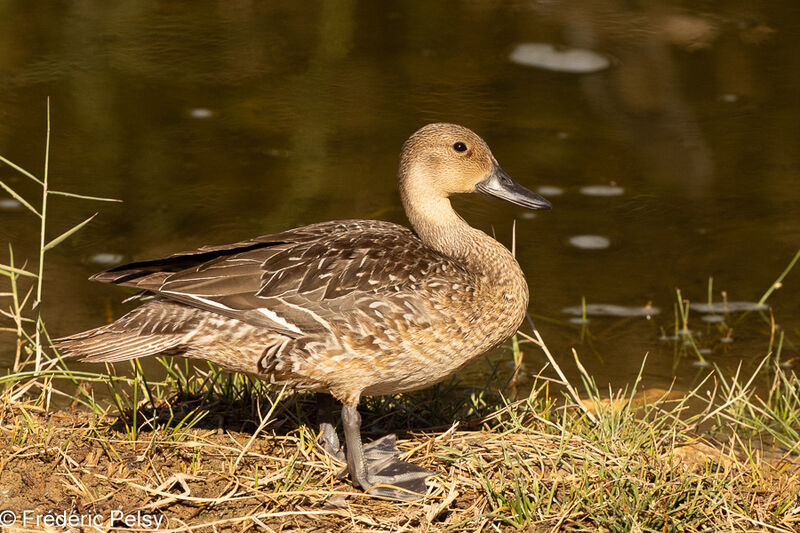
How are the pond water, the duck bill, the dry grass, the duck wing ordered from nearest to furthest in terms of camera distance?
the dry grass, the duck wing, the duck bill, the pond water

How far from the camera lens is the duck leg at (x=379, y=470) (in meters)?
3.91

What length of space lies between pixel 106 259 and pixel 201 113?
2.01m

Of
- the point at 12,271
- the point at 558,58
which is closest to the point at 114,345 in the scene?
the point at 12,271

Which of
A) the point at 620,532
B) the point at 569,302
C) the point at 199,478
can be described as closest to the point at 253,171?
the point at 569,302

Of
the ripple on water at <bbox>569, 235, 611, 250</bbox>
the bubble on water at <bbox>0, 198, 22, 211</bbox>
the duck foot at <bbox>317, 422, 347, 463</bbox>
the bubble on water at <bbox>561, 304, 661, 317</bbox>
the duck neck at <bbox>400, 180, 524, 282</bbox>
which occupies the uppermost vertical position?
the duck neck at <bbox>400, 180, 524, 282</bbox>

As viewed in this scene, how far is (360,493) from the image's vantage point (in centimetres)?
392

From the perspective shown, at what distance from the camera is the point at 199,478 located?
12.7ft

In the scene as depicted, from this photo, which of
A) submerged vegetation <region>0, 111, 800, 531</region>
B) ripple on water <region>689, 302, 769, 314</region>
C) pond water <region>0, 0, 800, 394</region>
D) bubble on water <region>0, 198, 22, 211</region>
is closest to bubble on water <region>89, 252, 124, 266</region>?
pond water <region>0, 0, 800, 394</region>

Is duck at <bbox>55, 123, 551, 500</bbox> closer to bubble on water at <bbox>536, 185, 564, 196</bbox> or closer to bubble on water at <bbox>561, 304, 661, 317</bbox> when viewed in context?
bubble on water at <bbox>561, 304, 661, 317</bbox>

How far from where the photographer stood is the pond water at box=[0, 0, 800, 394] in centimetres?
641

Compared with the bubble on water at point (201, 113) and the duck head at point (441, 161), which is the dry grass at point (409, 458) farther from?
the bubble on water at point (201, 113)

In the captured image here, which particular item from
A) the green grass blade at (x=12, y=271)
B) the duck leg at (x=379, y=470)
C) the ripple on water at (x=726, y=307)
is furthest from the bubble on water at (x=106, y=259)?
the ripple on water at (x=726, y=307)

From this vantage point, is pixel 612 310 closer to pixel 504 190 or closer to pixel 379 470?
pixel 504 190

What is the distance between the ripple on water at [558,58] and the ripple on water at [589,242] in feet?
7.97
